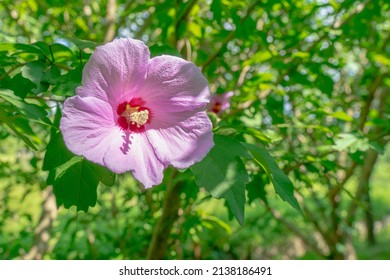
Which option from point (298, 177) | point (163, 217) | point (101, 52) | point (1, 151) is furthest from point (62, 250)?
point (101, 52)

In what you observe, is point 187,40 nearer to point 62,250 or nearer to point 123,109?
point 123,109

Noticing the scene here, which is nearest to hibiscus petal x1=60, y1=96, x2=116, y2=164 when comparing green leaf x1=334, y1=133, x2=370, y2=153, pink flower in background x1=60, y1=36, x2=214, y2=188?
pink flower in background x1=60, y1=36, x2=214, y2=188

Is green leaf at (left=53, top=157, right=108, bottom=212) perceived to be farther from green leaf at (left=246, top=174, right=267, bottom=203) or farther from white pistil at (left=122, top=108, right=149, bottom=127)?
green leaf at (left=246, top=174, right=267, bottom=203)

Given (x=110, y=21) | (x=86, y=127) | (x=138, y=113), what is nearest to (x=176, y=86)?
(x=138, y=113)

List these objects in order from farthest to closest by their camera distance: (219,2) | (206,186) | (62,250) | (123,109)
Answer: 1. (62,250)
2. (219,2)
3. (123,109)
4. (206,186)

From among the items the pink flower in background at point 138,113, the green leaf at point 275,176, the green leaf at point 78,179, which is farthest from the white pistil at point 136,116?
the green leaf at point 275,176
